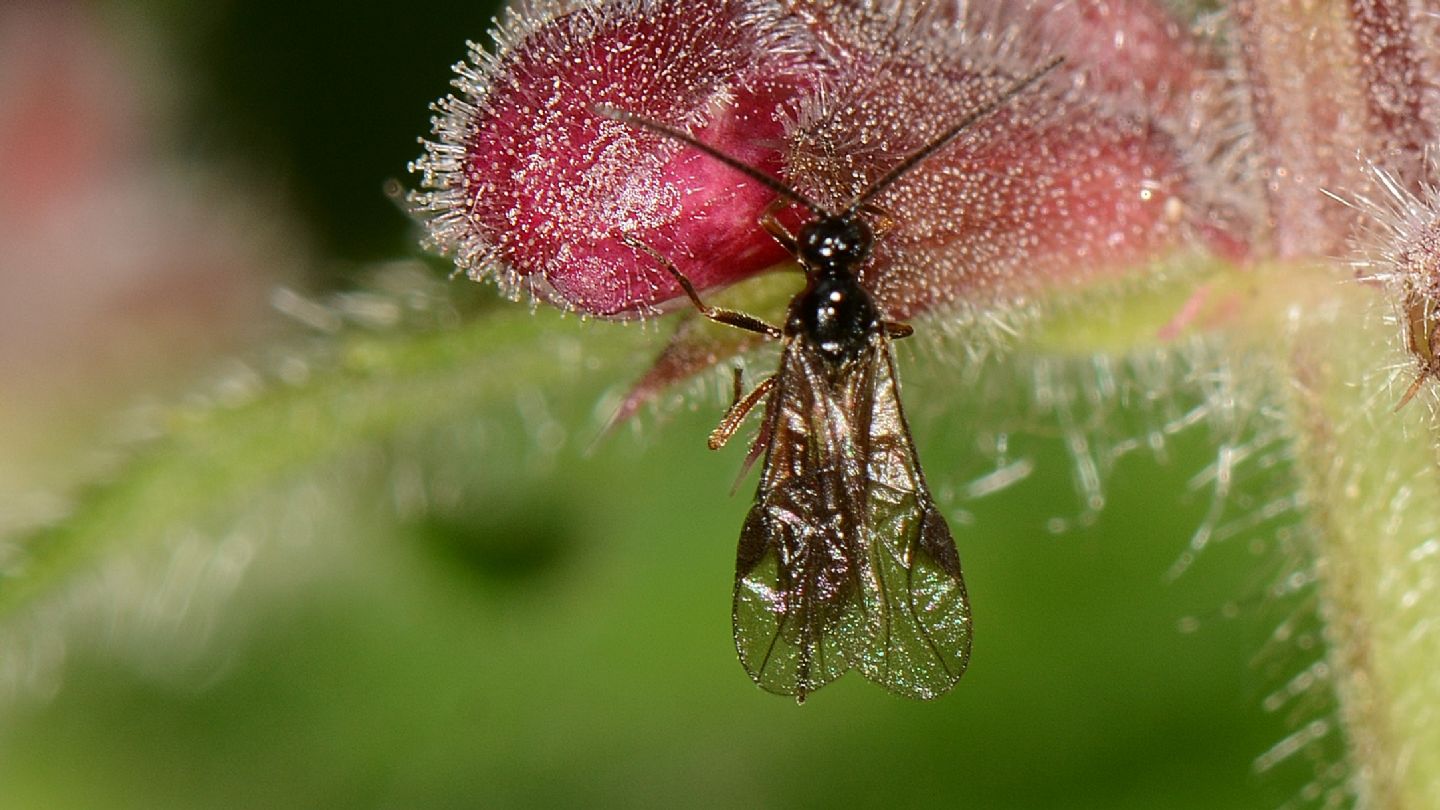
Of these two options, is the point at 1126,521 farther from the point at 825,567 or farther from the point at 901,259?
the point at 901,259

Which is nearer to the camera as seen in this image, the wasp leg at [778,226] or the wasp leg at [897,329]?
the wasp leg at [778,226]

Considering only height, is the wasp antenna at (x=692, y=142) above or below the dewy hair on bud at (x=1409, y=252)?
above

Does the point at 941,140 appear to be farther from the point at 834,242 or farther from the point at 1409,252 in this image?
the point at 1409,252

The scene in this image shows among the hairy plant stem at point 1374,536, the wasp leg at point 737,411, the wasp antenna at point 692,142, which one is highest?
the wasp leg at point 737,411

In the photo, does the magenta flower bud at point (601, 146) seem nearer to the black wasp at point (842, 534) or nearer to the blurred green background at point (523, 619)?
the black wasp at point (842, 534)

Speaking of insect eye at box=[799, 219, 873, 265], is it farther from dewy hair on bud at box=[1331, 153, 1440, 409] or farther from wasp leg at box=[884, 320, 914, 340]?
dewy hair on bud at box=[1331, 153, 1440, 409]

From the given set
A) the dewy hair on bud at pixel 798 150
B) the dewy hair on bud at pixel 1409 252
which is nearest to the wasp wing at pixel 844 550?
the dewy hair on bud at pixel 798 150
